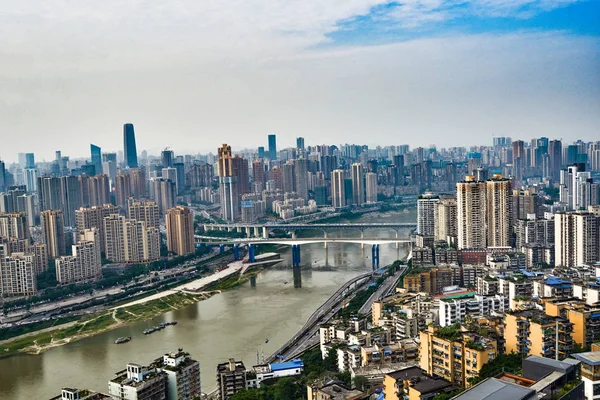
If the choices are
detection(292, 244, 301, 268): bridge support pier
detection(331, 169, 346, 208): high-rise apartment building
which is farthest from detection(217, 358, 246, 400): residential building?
detection(331, 169, 346, 208): high-rise apartment building

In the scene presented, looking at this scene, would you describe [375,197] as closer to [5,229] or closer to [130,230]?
[130,230]

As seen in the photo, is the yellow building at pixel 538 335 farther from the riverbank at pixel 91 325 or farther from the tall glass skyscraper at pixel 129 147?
the tall glass skyscraper at pixel 129 147

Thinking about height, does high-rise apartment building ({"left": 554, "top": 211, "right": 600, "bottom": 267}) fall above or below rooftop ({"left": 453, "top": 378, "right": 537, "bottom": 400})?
below

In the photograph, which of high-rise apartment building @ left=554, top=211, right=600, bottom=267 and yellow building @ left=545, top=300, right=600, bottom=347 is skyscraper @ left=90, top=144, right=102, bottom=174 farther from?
yellow building @ left=545, top=300, right=600, bottom=347

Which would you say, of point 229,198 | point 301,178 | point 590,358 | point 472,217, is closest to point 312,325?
point 472,217

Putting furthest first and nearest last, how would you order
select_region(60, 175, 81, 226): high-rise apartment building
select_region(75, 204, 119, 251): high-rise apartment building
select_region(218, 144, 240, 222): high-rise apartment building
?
select_region(218, 144, 240, 222): high-rise apartment building < select_region(60, 175, 81, 226): high-rise apartment building < select_region(75, 204, 119, 251): high-rise apartment building

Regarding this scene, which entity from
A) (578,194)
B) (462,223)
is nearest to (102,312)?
(462,223)

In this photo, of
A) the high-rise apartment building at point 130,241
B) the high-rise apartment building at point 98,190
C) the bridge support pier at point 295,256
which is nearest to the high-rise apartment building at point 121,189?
the high-rise apartment building at point 98,190

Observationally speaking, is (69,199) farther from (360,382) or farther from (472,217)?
(360,382)

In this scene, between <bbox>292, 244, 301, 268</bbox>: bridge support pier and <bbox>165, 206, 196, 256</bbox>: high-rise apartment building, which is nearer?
<bbox>292, 244, 301, 268</bbox>: bridge support pier
